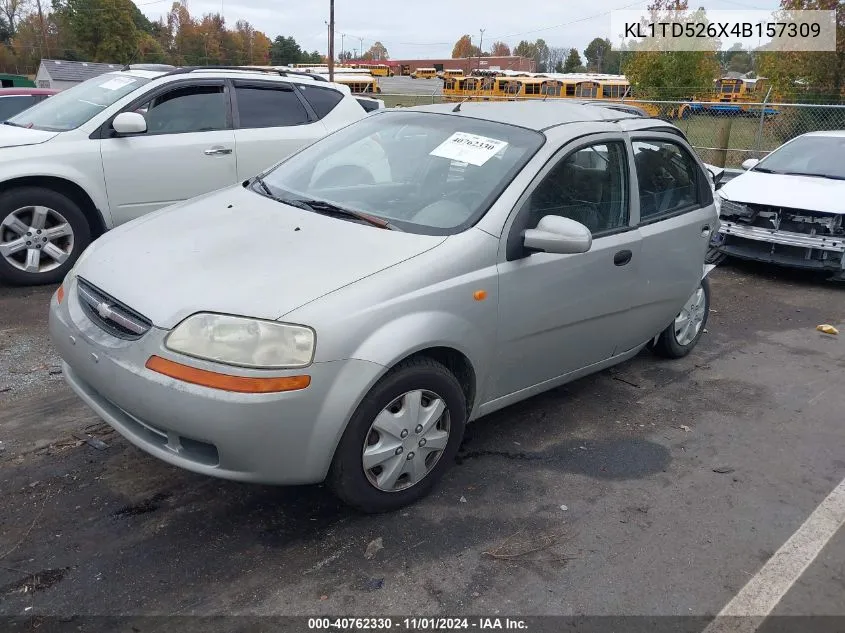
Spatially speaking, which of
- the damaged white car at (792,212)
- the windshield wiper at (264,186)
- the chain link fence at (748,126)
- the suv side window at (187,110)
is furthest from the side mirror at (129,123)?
the chain link fence at (748,126)

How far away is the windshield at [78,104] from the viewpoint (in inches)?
253

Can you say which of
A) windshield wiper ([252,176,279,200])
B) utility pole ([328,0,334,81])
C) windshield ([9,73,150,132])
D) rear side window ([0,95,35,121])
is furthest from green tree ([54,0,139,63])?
windshield wiper ([252,176,279,200])

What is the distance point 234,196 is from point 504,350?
1722 millimetres

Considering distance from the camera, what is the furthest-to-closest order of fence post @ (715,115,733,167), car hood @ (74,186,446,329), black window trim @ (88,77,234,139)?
1. fence post @ (715,115,733,167)
2. black window trim @ (88,77,234,139)
3. car hood @ (74,186,446,329)

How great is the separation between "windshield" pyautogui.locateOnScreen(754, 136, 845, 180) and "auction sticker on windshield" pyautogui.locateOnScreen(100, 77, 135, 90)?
23.9 feet

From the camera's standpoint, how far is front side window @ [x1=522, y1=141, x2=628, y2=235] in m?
3.66

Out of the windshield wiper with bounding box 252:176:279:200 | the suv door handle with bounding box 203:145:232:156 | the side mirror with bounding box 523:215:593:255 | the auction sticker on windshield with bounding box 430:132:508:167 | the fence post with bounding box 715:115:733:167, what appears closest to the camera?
the side mirror with bounding box 523:215:593:255

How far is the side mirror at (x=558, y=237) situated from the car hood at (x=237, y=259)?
441 millimetres

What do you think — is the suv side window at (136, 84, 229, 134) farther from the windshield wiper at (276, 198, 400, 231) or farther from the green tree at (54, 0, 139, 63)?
the green tree at (54, 0, 139, 63)

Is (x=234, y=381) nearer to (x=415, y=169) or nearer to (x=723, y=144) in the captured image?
(x=415, y=169)

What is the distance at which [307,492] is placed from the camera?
3.41 meters

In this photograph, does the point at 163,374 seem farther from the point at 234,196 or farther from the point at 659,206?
the point at 659,206

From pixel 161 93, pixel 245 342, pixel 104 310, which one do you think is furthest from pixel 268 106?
→ pixel 245 342

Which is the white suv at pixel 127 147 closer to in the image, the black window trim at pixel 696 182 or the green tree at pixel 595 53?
the black window trim at pixel 696 182
